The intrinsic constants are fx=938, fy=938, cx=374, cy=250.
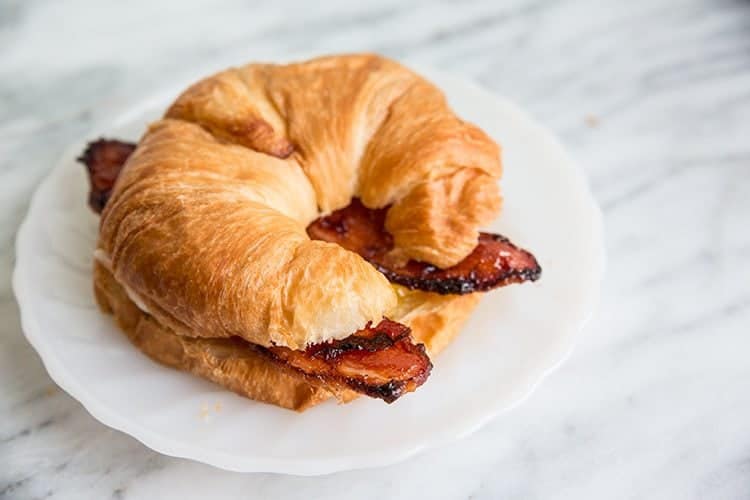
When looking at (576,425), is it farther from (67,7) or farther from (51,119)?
(67,7)

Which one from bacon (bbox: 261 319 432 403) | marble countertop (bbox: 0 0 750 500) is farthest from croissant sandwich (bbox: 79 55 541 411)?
marble countertop (bbox: 0 0 750 500)

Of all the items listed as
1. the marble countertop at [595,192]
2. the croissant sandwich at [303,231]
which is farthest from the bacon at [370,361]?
the marble countertop at [595,192]

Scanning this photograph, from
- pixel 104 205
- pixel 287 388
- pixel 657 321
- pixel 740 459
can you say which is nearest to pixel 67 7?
pixel 104 205

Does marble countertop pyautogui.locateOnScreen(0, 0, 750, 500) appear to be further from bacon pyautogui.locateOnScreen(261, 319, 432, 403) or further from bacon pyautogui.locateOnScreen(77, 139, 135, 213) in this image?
bacon pyautogui.locateOnScreen(77, 139, 135, 213)

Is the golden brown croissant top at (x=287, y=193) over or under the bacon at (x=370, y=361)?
over

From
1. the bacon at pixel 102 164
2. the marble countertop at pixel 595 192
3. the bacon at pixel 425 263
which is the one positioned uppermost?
the bacon at pixel 102 164

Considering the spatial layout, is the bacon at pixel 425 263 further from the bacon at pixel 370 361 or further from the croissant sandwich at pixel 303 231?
the bacon at pixel 370 361
